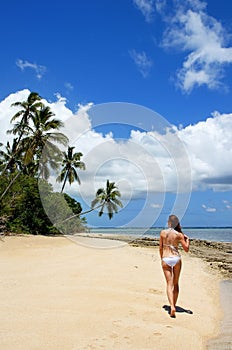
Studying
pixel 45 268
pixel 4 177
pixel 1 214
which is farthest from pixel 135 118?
pixel 4 177

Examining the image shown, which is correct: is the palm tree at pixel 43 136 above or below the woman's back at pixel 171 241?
above

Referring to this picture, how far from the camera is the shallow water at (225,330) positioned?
5.26 meters

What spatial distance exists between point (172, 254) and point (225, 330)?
62.7 inches

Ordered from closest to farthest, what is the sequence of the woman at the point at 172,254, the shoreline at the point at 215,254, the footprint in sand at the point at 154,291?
the woman at the point at 172,254 → the footprint in sand at the point at 154,291 → the shoreline at the point at 215,254

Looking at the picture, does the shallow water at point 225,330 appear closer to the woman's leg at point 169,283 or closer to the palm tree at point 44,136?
the woman's leg at point 169,283

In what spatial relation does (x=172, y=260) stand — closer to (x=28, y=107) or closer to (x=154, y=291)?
(x=154, y=291)

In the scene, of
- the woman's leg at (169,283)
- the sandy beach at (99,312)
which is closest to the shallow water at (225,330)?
the sandy beach at (99,312)

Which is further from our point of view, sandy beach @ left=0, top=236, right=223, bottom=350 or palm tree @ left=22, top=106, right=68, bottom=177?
palm tree @ left=22, top=106, right=68, bottom=177

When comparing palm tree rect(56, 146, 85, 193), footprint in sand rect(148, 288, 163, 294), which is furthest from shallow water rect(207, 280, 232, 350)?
palm tree rect(56, 146, 85, 193)

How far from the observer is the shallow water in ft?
17.3

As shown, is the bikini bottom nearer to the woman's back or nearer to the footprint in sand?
the woman's back

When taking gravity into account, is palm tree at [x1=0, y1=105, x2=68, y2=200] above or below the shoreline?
above

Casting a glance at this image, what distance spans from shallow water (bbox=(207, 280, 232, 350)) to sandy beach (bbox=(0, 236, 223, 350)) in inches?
5.2

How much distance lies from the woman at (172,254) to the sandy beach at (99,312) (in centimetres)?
50
